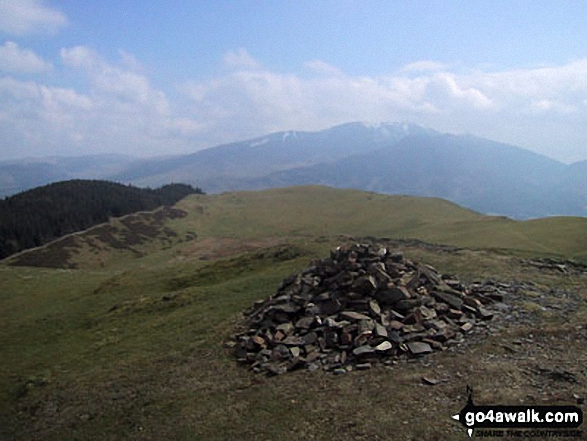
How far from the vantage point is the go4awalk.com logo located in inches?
451

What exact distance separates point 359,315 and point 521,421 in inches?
313

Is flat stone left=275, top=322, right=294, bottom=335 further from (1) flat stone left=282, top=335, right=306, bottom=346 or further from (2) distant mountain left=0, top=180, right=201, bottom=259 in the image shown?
(2) distant mountain left=0, top=180, right=201, bottom=259

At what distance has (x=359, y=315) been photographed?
62.7ft

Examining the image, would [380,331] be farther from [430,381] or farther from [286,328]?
[286,328]

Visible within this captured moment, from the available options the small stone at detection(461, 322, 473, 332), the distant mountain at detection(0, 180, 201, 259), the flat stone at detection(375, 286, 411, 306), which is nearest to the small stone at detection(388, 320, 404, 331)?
the flat stone at detection(375, 286, 411, 306)

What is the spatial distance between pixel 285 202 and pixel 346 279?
150626mm

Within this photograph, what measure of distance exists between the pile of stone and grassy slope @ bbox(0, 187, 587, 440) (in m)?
1.11

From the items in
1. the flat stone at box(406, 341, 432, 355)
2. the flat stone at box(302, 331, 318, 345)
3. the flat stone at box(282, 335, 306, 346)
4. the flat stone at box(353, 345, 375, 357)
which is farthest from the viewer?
the flat stone at box(282, 335, 306, 346)

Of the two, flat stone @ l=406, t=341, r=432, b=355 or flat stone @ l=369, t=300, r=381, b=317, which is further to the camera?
flat stone @ l=369, t=300, r=381, b=317

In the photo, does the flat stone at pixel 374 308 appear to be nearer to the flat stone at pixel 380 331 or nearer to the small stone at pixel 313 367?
the flat stone at pixel 380 331

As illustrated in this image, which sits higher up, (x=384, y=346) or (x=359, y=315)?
(x=359, y=315)

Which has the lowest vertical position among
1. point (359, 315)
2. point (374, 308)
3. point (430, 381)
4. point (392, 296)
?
point (430, 381)

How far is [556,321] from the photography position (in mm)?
19656

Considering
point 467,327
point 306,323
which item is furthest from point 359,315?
point 467,327
